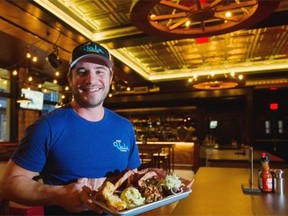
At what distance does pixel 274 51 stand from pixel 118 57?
4462mm

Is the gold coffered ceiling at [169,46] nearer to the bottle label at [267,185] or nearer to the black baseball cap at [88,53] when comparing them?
the bottle label at [267,185]

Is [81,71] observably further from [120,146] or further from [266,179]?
[266,179]

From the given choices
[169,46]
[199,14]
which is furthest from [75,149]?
[169,46]

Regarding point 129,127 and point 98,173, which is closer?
point 98,173

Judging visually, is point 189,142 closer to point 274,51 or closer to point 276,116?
point 276,116

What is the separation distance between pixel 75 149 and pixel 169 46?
5984 millimetres

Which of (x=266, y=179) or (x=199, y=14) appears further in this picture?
(x=199, y=14)

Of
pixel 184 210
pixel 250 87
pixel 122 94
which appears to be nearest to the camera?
pixel 184 210

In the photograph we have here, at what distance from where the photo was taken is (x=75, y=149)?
1.31 m

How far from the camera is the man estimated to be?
113 cm

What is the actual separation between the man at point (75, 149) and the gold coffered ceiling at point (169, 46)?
325 centimetres

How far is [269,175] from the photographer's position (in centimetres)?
222

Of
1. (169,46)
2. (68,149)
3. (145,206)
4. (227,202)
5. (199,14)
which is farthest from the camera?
(169,46)

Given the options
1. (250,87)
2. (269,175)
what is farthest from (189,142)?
(269,175)
